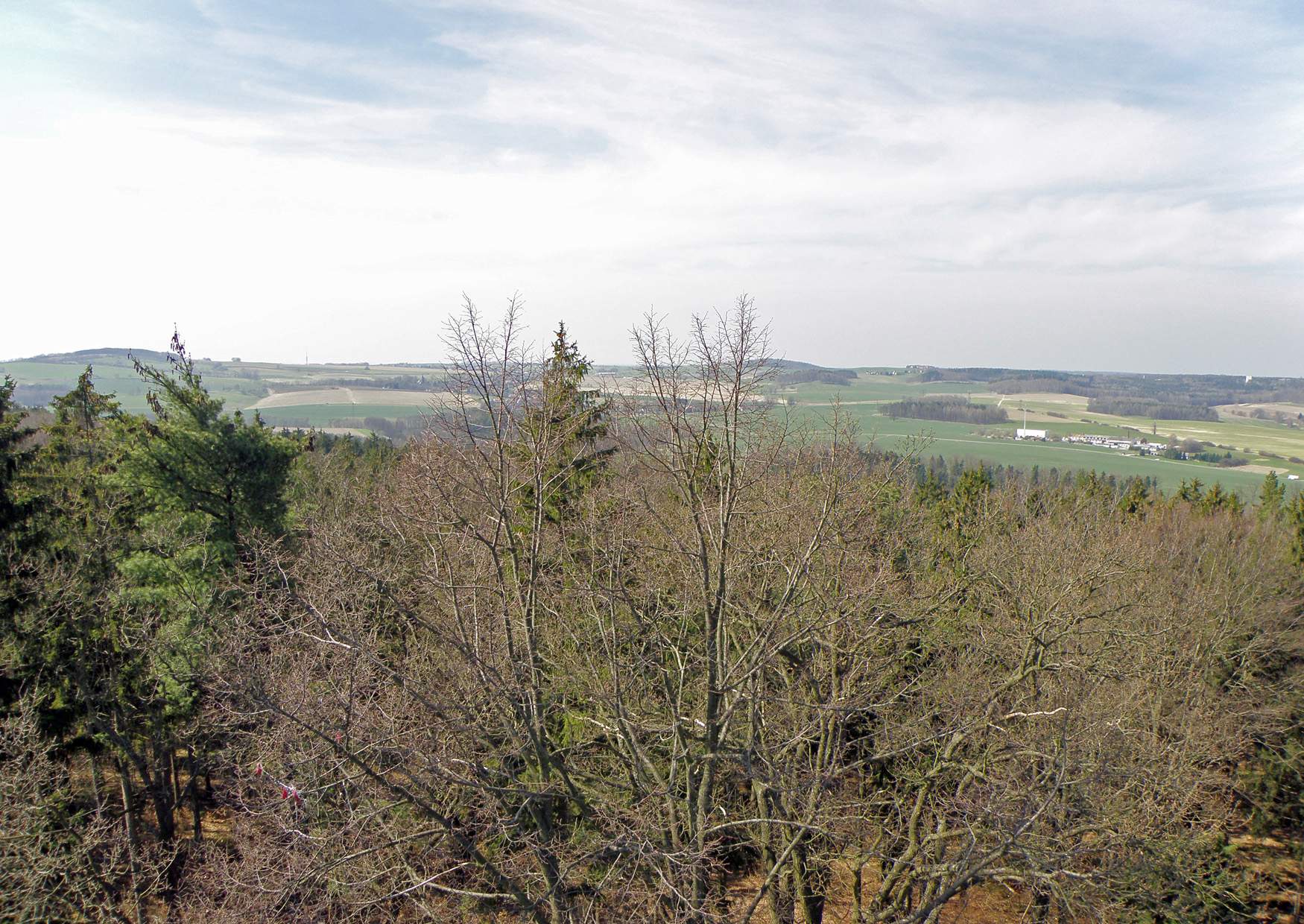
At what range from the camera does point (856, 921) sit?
37.6 ft

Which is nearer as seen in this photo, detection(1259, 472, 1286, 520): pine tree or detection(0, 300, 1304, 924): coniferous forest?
detection(0, 300, 1304, 924): coniferous forest

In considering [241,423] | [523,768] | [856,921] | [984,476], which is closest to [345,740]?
[523,768]

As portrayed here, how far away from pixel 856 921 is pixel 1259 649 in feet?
56.9

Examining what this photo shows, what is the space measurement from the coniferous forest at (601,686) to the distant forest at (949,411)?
83.9 meters

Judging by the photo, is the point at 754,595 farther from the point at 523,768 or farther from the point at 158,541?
the point at 158,541

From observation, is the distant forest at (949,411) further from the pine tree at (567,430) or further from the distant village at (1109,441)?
the pine tree at (567,430)

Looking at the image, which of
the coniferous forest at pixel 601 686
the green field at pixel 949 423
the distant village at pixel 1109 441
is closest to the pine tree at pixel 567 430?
the coniferous forest at pixel 601 686

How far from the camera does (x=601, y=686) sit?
10367mm

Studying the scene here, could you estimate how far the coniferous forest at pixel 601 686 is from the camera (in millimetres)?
8992

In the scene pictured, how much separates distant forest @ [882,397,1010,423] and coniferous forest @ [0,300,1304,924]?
83858mm

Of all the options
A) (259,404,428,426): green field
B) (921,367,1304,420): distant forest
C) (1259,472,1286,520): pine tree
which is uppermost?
(921,367,1304,420): distant forest

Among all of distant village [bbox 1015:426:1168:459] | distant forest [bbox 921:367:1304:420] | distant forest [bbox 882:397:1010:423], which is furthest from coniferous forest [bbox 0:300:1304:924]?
distant forest [bbox 921:367:1304:420]

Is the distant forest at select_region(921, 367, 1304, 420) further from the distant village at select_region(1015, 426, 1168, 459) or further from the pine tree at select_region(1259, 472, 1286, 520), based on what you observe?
the pine tree at select_region(1259, 472, 1286, 520)

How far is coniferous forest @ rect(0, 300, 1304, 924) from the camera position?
8.99m
